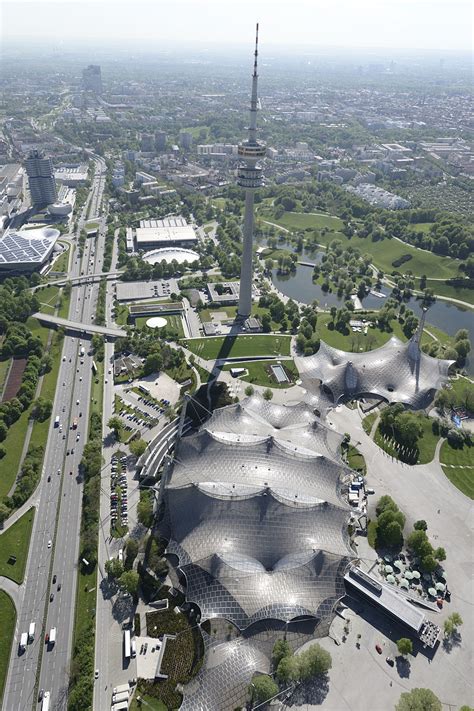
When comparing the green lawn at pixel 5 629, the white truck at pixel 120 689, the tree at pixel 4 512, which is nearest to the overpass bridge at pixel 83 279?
the tree at pixel 4 512

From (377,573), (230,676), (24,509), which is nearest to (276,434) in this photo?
(377,573)

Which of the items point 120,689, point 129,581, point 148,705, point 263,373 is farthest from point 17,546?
point 263,373

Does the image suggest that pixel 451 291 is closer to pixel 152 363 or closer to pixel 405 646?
pixel 152 363

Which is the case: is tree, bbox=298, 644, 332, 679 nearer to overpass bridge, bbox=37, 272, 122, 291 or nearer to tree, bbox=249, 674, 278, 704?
tree, bbox=249, 674, 278, 704

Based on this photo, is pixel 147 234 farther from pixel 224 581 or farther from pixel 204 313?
pixel 224 581

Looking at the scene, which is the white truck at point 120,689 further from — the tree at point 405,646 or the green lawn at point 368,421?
the green lawn at point 368,421
